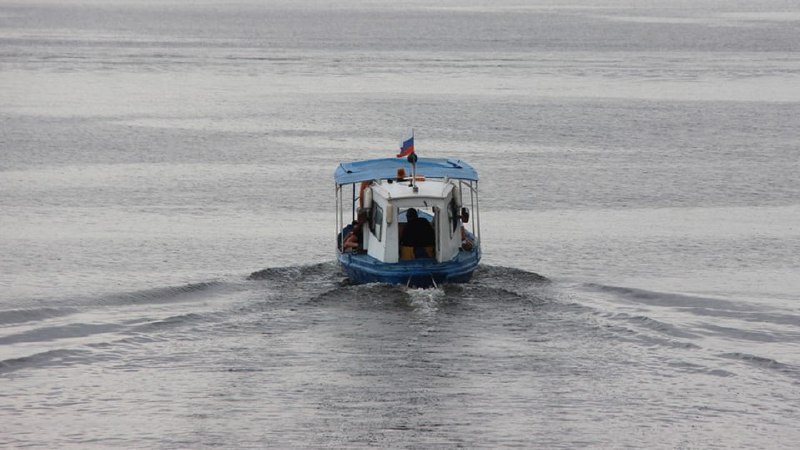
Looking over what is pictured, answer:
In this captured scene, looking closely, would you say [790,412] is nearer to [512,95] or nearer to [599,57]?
[512,95]

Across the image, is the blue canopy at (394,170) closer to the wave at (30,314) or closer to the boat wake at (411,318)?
the boat wake at (411,318)

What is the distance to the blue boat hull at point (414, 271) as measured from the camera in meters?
31.9

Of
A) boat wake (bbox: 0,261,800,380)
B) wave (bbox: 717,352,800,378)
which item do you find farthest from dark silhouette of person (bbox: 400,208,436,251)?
wave (bbox: 717,352,800,378)

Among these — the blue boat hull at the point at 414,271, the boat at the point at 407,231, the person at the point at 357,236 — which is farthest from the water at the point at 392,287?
the person at the point at 357,236

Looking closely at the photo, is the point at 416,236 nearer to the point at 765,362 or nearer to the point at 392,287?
the point at 392,287

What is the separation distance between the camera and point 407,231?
33125 mm

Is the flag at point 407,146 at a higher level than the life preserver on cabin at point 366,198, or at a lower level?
higher

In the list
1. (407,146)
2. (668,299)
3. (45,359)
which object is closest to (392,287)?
(407,146)

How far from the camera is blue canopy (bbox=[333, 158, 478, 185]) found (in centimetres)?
3403

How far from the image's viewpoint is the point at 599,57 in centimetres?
11862

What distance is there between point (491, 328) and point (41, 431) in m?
10.4

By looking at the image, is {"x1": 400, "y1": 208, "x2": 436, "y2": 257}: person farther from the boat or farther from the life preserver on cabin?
the life preserver on cabin

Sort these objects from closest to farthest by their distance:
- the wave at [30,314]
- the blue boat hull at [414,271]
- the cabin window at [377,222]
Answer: the wave at [30,314] < the blue boat hull at [414,271] < the cabin window at [377,222]

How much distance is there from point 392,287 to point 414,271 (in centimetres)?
78
